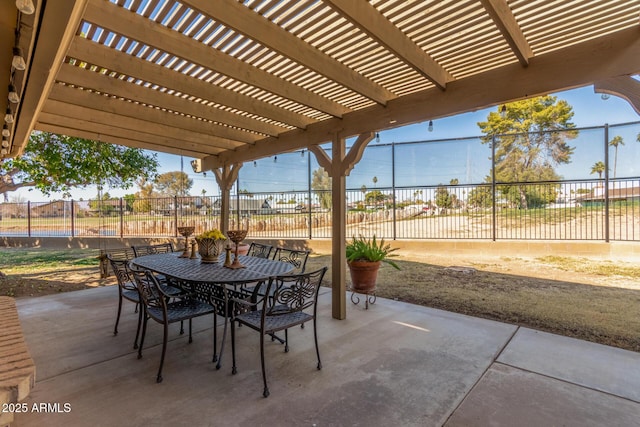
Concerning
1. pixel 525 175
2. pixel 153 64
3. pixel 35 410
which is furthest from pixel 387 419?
pixel 525 175

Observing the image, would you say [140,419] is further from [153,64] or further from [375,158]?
[375,158]

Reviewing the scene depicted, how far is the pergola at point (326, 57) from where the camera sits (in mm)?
1892

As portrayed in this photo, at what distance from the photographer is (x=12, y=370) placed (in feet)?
4.17

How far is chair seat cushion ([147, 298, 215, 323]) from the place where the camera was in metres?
2.52

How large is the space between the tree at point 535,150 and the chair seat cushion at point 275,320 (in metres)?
7.26

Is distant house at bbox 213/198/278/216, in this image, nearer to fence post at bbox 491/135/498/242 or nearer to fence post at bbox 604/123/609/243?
fence post at bbox 491/135/498/242

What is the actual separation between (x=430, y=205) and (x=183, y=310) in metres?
7.59

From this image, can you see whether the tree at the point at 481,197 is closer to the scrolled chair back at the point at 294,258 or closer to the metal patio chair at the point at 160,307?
the scrolled chair back at the point at 294,258

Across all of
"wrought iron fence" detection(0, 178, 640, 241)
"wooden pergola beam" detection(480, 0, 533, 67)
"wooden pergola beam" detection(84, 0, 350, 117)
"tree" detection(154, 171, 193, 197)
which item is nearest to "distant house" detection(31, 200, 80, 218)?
"wrought iron fence" detection(0, 178, 640, 241)

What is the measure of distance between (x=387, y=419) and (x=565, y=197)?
812 centimetres

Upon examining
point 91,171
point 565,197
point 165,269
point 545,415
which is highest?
point 91,171

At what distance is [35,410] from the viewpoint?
198 cm

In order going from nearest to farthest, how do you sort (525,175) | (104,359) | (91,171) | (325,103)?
(104,359) → (325,103) → (91,171) → (525,175)

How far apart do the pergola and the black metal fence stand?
5.40 metres
